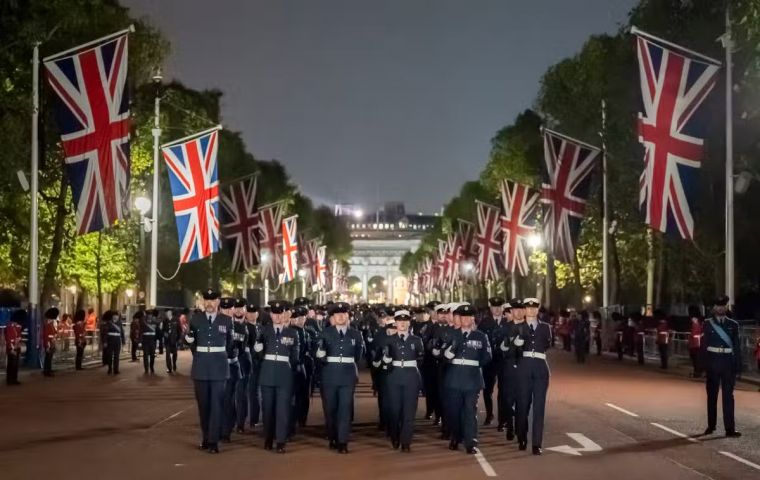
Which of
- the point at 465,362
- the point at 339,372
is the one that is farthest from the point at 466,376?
the point at 339,372

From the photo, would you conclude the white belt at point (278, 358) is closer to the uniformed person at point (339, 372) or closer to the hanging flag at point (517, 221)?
the uniformed person at point (339, 372)

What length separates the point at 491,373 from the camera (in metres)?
19.6

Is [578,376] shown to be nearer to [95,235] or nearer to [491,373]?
[491,373]

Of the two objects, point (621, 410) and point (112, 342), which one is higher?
point (112, 342)

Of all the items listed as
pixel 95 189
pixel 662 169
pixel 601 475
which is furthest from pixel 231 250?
pixel 601 475

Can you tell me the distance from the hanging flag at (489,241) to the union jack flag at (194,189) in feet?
63.6

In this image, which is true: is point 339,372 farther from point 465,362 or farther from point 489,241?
point 489,241

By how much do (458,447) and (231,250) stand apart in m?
28.9

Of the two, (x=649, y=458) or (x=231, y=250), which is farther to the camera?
(x=231, y=250)

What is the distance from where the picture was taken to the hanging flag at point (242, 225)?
4406 cm

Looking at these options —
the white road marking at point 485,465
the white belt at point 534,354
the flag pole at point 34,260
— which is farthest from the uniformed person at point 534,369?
the flag pole at point 34,260

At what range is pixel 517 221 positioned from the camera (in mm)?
47000

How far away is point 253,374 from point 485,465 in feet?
16.2

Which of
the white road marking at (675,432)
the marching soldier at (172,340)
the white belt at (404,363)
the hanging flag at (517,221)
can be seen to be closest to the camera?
the white belt at (404,363)
